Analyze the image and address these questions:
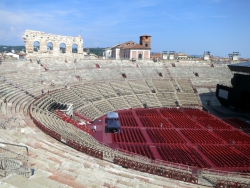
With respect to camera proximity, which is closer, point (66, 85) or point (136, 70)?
point (66, 85)

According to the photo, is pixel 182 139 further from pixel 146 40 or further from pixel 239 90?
pixel 146 40

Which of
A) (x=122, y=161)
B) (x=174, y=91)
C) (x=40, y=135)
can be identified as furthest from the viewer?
(x=174, y=91)

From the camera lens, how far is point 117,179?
1011 cm

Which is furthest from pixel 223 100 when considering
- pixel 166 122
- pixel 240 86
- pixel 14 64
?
pixel 14 64

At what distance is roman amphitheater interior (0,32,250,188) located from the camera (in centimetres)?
1023

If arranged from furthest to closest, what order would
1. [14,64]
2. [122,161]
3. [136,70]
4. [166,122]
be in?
[136,70] → [14,64] → [166,122] → [122,161]

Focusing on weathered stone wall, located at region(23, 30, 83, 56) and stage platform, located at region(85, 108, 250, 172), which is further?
weathered stone wall, located at region(23, 30, 83, 56)

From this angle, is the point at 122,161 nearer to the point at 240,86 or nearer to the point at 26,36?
the point at 240,86

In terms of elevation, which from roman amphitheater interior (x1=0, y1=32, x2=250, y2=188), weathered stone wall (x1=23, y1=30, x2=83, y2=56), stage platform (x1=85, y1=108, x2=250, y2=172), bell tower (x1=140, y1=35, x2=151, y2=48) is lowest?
stage platform (x1=85, y1=108, x2=250, y2=172)

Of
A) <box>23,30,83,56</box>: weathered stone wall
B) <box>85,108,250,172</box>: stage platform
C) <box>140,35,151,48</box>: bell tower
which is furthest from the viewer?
<box>140,35,151,48</box>: bell tower

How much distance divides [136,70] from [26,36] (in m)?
22.3

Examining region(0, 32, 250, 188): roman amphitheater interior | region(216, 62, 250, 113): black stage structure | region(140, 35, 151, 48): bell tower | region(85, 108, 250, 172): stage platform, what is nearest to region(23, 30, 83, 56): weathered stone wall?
region(0, 32, 250, 188): roman amphitheater interior

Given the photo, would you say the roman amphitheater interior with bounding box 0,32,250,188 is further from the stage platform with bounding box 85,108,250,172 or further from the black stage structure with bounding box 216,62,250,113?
the black stage structure with bounding box 216,62,250,113

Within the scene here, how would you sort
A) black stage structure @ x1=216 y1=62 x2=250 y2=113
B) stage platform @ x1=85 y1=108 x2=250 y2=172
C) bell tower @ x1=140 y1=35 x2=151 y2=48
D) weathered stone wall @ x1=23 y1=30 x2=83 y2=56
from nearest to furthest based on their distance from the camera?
1. stage platform @ x1=85 y1=108 x2=250 y2=172
2. black stage structure @ x1=216 y1=62 x2=250 y2=113
3. weathered stone wall @ x1=23 y1=30 x2=83 y2=56
4. bell tower @ x1=140 y1=35 x2=151 y2=48
